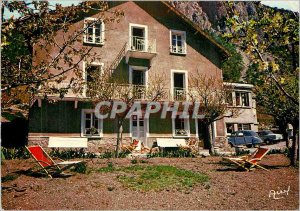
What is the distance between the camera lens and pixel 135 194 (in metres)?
7.40

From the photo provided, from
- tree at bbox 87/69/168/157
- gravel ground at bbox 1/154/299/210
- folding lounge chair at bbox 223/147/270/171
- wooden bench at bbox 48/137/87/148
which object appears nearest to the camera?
gravel ground at bbox 1/154/299/210

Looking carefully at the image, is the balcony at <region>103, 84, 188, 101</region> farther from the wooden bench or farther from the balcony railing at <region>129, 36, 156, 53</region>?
the wooden bench

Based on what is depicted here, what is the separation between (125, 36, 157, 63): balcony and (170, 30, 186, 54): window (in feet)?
5.69

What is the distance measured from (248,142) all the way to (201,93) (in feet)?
34.3

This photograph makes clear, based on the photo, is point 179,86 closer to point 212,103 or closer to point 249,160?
point 212,103

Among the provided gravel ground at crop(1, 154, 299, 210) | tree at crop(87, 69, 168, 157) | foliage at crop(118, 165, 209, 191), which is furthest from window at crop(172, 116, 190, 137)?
gravel ground at crop(1, 154, 299, 210)

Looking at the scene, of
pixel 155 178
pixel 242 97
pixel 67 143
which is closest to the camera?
pixel 155 178

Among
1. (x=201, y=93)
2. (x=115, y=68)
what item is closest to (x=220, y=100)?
(x=201, y=93)

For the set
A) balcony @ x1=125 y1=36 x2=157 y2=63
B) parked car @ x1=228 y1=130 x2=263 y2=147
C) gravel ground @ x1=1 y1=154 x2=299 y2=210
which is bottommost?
gravel ground @ x1=1 y1=154 x2=299 y2=210

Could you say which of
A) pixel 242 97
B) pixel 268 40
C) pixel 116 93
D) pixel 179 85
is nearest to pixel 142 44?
pixel 179 85

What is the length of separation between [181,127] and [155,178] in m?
11.2

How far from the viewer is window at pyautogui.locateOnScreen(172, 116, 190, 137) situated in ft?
64.7

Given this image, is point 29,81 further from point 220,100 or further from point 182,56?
point 182,56

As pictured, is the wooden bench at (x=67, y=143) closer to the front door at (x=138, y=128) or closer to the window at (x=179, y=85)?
the front door at (x=138, y=128)
